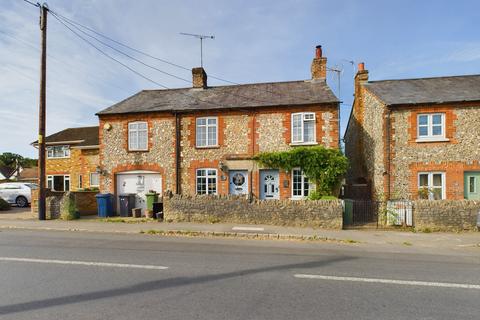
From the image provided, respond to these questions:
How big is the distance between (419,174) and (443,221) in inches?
143

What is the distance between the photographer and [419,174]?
14.1 m

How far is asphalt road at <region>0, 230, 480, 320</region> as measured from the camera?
396 cm

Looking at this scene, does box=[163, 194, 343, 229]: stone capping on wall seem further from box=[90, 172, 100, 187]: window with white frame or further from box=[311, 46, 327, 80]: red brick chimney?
box=[90, 172, 100, 187]: window with white frame

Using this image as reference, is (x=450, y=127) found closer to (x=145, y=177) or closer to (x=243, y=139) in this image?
(x=243, y=139)

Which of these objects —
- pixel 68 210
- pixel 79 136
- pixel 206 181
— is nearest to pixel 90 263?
pixel 68 210

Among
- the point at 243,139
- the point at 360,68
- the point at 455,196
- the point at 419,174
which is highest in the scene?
the point at 360,68

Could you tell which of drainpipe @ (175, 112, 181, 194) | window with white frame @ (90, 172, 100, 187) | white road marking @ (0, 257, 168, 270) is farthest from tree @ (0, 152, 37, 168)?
white road marking @ (0, 257, 168, 270)

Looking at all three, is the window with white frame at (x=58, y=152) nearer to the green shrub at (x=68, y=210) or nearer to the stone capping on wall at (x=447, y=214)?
the green shrub at (x=68, y=210)

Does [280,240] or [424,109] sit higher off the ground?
[424,109]

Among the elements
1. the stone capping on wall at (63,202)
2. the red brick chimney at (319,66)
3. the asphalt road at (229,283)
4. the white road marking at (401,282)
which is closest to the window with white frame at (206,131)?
the stone capping on wall at (63,202)

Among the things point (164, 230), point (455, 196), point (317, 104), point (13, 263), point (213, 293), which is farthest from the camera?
point (317, 104)


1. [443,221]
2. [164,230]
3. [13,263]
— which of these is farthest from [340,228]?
[13,263]

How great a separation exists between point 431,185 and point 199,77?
1487 centimetres

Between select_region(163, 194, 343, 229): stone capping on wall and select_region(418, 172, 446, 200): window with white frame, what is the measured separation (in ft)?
18.1
